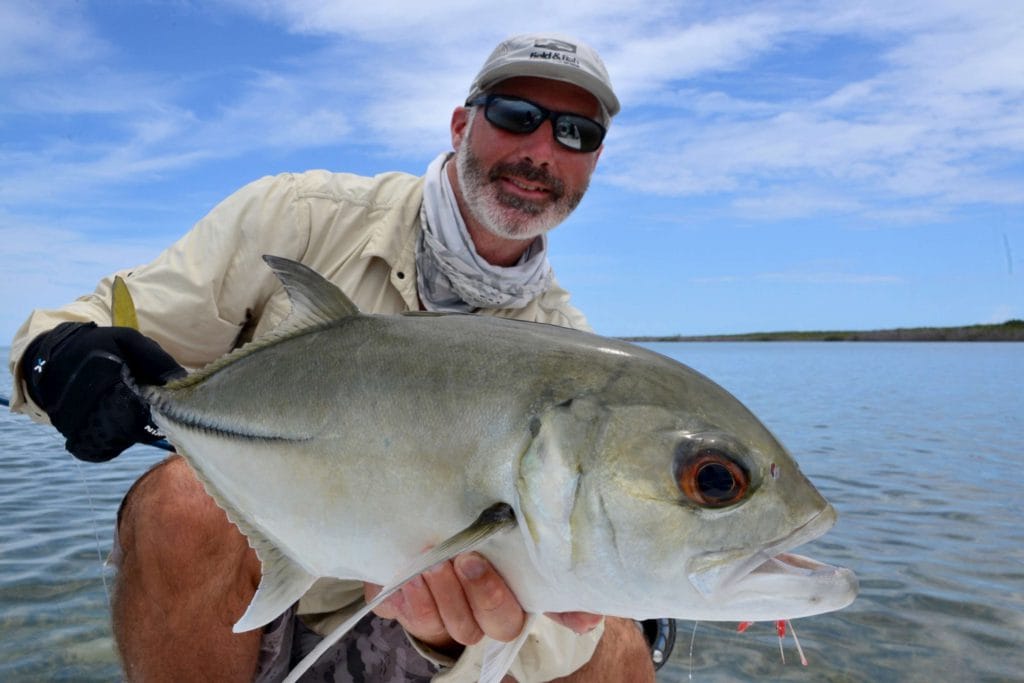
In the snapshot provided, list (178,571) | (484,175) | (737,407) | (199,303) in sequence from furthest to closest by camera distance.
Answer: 1. (484,175)
2. (199,303)
3. (178,571)
4. (737,407)

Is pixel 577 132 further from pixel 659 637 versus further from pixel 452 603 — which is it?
pixel 659 637

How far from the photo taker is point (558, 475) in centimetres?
178

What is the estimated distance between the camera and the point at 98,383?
7.67ft

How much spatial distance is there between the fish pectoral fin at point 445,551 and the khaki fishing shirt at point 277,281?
4.28ft

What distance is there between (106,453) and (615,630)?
2040mm

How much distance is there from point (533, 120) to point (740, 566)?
234 centimetres

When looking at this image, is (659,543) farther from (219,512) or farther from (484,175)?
(484,175)

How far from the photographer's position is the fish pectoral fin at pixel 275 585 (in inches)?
85.1

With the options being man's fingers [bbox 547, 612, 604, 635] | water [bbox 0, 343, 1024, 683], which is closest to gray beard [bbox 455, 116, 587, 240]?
man's fingers [bbox 547, 612, 604, 635]

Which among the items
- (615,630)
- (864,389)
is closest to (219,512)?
(615,630)

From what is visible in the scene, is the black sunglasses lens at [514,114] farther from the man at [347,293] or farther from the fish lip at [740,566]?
the fish lip at [740,566]

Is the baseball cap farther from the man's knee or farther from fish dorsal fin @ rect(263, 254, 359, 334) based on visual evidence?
the man's knee

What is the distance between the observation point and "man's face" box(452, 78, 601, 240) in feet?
11.4

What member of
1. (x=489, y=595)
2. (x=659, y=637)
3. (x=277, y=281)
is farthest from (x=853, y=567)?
(x=489, y=595)
